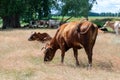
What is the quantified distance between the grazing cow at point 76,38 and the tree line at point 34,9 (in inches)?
1118

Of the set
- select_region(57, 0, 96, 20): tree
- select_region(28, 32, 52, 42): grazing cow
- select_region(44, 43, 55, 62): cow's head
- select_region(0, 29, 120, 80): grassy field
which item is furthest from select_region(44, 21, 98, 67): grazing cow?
select_region(57, 0, 96, 20): tree

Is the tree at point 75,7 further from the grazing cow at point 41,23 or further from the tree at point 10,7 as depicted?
the tree at point 10,7

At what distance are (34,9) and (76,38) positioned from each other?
34.2m

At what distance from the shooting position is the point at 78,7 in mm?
50812

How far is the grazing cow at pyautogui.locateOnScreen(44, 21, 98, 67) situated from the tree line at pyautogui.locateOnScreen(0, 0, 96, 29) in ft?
93.2

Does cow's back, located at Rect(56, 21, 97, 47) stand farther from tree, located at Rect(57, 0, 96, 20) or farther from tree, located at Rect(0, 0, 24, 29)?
tree, located at Rect(57, 0, 96, 20)

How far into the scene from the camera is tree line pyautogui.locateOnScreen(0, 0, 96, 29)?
143 feet

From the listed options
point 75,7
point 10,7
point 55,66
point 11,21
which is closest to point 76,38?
point 55,66

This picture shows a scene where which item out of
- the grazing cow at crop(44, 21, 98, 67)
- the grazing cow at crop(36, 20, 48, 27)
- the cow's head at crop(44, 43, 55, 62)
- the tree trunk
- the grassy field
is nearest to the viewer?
the grassy field

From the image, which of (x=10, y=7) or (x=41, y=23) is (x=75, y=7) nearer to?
(x=41, y=23)

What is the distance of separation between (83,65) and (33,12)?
34.2 m

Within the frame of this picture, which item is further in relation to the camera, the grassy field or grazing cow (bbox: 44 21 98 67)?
grazing cow (bbox: 44 21 98 67)

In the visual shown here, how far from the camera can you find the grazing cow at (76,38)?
1384 centimetres

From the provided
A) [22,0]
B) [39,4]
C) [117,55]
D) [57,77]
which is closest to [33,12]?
[39,4]
